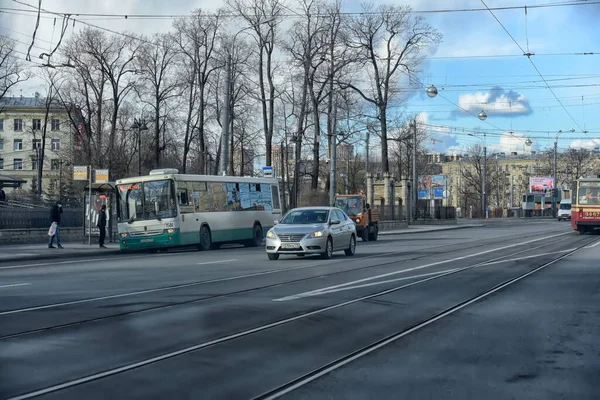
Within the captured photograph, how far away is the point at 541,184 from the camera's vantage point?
110000mm

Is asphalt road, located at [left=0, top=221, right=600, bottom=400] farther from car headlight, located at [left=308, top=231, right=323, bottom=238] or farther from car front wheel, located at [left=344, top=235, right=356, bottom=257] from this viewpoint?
car front wheel, located at [left=344, top=235, right=356, bottom=257]

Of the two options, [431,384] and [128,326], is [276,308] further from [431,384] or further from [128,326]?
[431,384]

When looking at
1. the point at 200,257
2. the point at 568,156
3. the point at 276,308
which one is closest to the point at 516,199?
the point at 568,156

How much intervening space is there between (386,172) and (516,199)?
96.0 m

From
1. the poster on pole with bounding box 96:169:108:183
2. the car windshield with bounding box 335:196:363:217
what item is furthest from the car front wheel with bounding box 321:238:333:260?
the car windshield with bounding box 335:196:363:217

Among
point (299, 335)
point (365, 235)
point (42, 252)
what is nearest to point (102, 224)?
point (42, 252)

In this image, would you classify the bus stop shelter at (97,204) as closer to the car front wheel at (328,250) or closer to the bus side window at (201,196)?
the bus side window at (201,196)

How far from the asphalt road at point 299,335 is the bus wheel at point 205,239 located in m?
11.0

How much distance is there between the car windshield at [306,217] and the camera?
2217 centimetres

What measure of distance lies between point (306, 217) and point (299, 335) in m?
13.1

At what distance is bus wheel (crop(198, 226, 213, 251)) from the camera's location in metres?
28.9

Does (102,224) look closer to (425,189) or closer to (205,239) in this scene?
(205,239)

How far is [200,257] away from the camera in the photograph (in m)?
24.3

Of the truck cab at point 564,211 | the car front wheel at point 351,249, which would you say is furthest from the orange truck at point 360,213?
the truck cab at point 564,211
